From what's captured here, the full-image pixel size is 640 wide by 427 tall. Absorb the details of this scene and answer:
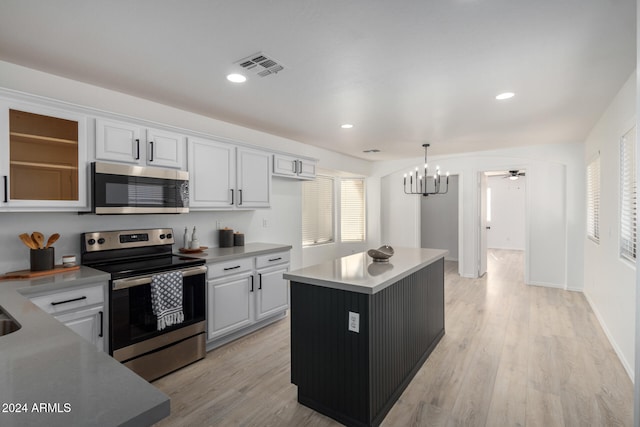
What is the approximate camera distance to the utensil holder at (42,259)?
2.31m

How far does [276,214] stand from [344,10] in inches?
126

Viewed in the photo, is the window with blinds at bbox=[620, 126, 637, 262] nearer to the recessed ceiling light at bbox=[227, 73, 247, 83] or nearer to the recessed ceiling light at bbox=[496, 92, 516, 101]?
the recessed ceiling light at bbox=[496, 92, 516, 101]

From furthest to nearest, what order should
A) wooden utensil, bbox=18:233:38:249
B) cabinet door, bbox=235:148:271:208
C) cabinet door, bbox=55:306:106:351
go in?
1. cabinet door, bbox=235:148:271:208
2. wooden utensil, bbox=18:233:38:249
3. cabinet door, bbox=55:306:106:351

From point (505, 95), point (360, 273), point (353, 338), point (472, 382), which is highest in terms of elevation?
point (505, 95)

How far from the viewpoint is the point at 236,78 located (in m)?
2.68

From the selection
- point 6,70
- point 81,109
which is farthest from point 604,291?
point 6,70

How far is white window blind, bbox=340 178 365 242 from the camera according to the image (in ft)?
22.5

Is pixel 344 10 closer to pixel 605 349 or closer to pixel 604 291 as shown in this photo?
pixel 605 349

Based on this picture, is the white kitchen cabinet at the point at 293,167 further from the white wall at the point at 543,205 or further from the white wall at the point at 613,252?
the white wall at the point at 613,252

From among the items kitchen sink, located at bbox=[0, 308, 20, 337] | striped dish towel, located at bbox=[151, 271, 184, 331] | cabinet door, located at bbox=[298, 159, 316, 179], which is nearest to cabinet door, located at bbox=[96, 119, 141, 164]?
striped dish towel, located at bbox=[151, 271, 184, 331]

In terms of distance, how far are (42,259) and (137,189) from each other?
0.81 meters

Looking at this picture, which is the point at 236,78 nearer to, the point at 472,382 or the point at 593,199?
the point at 472,382

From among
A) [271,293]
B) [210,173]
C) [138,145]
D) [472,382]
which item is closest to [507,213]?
[472,382]

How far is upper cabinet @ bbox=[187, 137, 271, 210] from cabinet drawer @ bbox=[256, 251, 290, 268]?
2.07 ft
